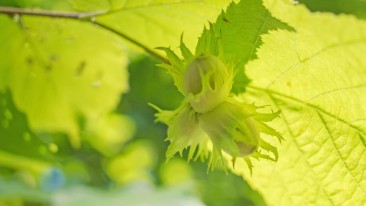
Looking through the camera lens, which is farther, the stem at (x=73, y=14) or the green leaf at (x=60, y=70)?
the green leaf at (x=60, y=70)

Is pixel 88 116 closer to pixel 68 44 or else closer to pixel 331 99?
pixel 68 44

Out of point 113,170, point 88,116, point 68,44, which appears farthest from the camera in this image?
point 113,170

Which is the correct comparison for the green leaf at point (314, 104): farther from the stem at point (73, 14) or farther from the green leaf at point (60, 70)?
the green leaf at point (60, 70)

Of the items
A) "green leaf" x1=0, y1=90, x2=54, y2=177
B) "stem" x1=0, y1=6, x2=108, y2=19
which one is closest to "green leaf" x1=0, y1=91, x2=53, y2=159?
"green leaf" x1=0, y1=90, x2=54, y2=177

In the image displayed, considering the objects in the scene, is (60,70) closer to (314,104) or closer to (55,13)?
(55,13)

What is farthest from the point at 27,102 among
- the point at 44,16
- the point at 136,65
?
the point at 136,65

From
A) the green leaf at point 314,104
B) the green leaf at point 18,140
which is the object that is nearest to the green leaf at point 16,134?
the green leaf at point 18,140
